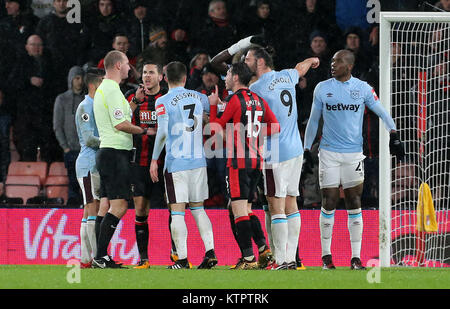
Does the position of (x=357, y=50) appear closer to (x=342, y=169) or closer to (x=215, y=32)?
(x=215, y=32)

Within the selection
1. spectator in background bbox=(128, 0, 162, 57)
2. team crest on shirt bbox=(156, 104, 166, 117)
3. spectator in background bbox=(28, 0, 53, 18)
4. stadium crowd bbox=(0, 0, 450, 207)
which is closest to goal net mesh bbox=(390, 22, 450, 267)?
stadium crowd bbox=(0, 0, 450, 207)

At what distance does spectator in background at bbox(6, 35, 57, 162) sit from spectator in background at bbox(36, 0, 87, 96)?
11 cm

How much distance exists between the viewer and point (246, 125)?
9195mm

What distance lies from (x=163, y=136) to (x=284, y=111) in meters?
1.16

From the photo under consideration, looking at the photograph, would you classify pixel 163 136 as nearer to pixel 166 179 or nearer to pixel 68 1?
pixel 166 179

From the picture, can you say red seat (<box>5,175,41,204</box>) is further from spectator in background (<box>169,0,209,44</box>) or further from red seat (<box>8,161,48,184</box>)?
spectator in background (<box>169,0,209,44</box>)

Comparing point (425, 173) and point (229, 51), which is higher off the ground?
point (229, 51)

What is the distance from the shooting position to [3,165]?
13281 millimetres

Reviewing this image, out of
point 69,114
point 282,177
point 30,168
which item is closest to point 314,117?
point 282,177

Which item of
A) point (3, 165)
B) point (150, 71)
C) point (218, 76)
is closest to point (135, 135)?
point (150, 71)

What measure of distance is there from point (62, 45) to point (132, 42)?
3.16 ft

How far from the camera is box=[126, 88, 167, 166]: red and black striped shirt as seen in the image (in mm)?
10070

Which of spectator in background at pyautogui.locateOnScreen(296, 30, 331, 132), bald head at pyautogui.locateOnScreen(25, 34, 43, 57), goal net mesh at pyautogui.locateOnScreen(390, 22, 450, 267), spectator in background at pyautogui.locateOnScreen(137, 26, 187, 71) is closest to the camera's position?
goal net mesh at pyautogui.locateOnScreen(390, 22, 450, 267)

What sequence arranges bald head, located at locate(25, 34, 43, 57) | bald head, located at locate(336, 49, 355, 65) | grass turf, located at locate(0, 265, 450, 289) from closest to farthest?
grass turf, located at locate(0, 265, 450, 289) < bald head, located at locate(336, 49, 355, 65) < bald head, located at locate(25, 34, 43, 57)
